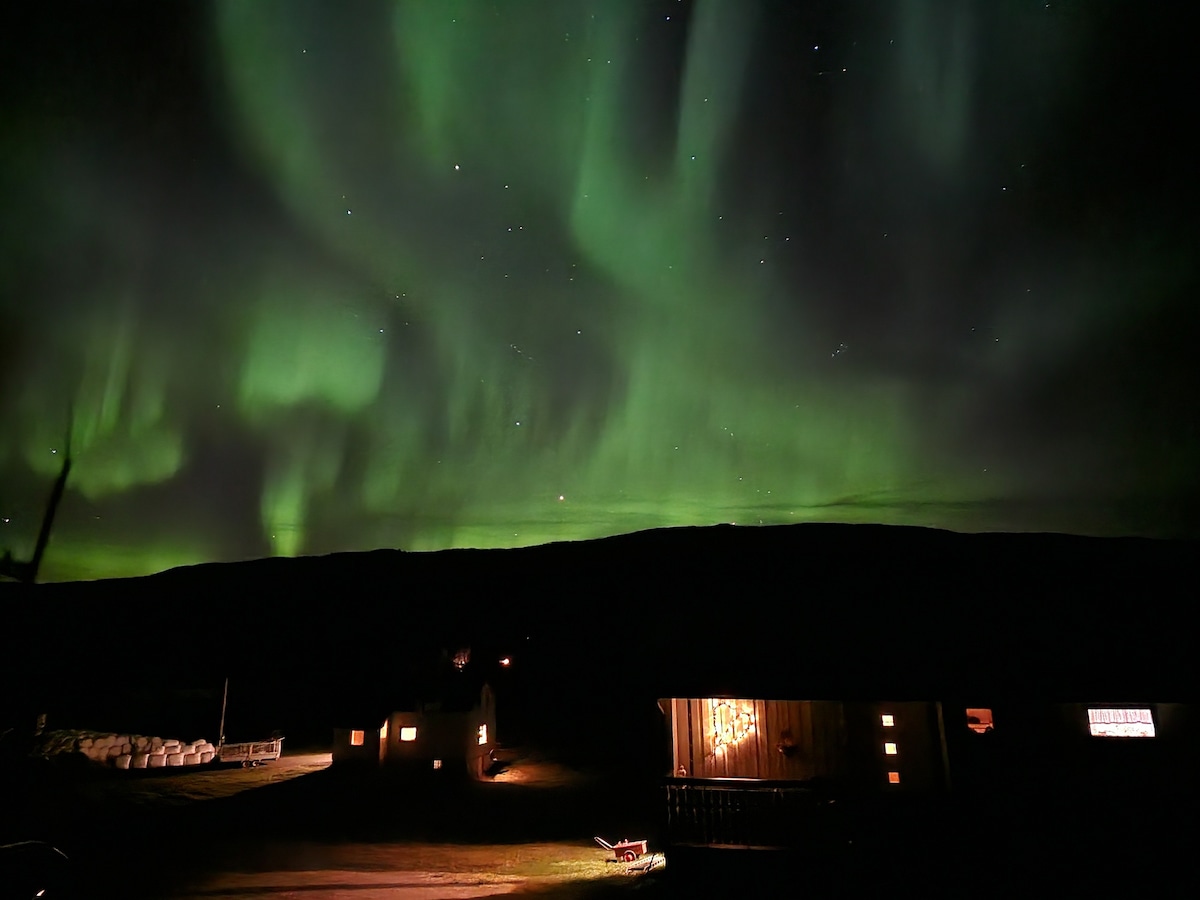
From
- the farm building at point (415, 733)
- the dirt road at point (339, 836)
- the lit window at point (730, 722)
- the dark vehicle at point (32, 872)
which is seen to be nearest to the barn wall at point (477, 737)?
the farm building at point (415, 733)

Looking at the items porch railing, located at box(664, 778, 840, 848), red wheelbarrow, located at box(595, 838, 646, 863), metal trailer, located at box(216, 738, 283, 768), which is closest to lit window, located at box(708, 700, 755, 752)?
red wheelbarrow, located at box(595, 838, 646, 863)

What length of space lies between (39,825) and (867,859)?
17.5 m

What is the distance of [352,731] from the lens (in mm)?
20562

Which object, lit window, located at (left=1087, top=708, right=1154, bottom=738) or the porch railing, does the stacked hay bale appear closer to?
the porch railing

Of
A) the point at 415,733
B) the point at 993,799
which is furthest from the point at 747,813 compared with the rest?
the point at 415,733

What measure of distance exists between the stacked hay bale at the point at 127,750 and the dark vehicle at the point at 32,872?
15.6m

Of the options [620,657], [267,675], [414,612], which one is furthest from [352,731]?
[620,657]

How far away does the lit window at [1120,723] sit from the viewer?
10.8 m

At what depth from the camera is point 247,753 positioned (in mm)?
24594

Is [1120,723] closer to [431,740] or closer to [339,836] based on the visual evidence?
[339,836]

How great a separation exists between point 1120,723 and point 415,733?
61.1 ft

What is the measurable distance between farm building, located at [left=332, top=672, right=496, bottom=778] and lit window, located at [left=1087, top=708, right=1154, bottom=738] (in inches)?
670

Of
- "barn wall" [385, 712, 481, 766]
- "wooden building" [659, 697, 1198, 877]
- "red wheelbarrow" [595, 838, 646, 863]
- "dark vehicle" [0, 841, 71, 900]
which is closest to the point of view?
"dark vehicle" [0, 841, 71, 900]

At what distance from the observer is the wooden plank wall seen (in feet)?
46.0
